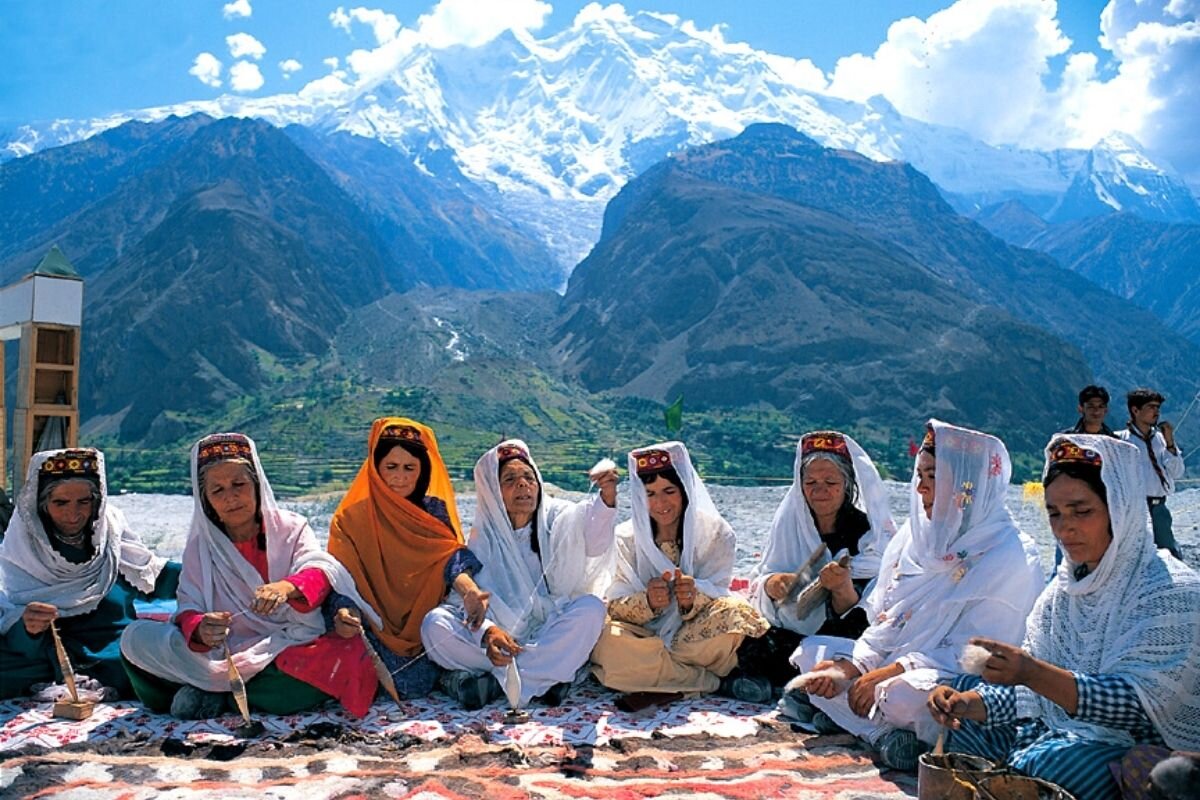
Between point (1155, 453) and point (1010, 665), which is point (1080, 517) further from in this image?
point (1155, 453)

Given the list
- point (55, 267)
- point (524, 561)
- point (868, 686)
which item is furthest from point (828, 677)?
point (55, 267)

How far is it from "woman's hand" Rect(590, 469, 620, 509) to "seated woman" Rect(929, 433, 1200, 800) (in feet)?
5.39

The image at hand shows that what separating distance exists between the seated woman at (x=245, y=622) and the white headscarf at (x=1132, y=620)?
8.36 ft

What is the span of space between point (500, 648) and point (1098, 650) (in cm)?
217

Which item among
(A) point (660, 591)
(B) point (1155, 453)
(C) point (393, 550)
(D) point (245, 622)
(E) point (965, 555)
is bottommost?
(D) point (245, 622)

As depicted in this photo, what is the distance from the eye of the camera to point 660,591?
3.97m

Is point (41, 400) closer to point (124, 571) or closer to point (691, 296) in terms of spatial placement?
point (124, 571)

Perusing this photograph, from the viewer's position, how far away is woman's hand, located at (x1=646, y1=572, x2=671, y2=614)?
3.96 metres

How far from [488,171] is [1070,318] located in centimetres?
8805

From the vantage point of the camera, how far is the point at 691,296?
68562 mm

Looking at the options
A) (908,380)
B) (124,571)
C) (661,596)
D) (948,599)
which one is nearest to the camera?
(948,599)

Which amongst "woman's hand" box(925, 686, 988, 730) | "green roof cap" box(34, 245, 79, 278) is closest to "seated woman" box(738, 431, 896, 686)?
"woman's hand" box(925, 686, 988, 730)

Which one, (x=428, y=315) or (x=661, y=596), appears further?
(x=428, y=315)

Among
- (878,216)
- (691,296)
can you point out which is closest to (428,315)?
(691,296)
